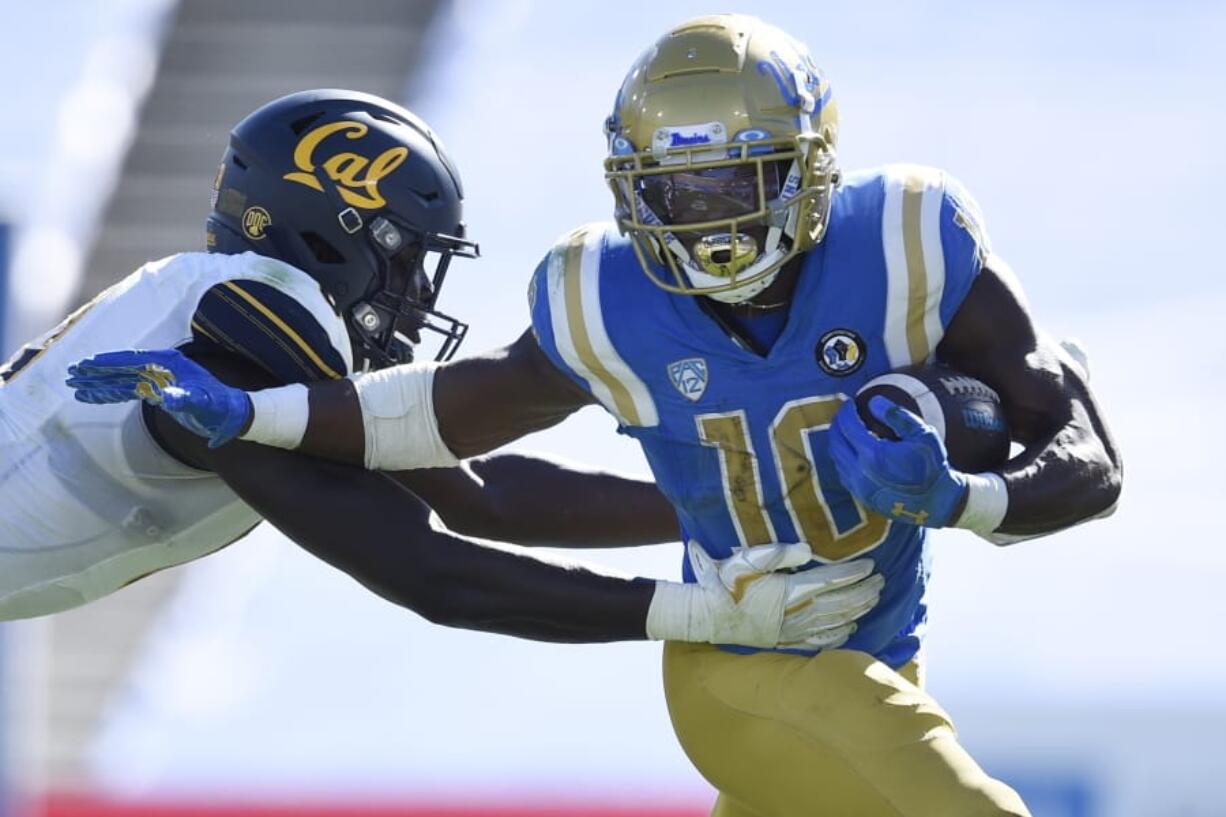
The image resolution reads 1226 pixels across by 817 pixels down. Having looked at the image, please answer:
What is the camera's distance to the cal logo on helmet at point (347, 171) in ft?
14.7

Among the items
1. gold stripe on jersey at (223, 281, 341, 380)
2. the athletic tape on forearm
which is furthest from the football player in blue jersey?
gold stripe on jersey at (223, 281, 341, 380)

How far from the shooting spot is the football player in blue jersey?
11.4ft

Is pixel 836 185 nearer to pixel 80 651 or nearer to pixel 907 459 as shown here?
pixel 907 459

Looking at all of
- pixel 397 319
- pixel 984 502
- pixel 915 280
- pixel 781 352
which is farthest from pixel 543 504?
pixel 984 502

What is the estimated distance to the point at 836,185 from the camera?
Answer: 3699 millimetres

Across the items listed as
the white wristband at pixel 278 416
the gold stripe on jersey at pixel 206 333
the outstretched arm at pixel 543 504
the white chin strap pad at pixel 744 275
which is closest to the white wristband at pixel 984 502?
the white chin strap pad at pixel 744 275

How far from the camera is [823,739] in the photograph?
11.3ft

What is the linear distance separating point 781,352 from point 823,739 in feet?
1.89

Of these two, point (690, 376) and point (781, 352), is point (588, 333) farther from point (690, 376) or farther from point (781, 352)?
point (781, 352)

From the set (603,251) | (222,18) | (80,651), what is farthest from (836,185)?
(80,651)

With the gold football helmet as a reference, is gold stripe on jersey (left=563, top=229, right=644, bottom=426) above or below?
below

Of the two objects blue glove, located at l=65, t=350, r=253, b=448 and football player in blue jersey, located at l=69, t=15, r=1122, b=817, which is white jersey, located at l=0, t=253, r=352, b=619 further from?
football player in blue jersey, located at l=69, t=15, r=1122, b=817

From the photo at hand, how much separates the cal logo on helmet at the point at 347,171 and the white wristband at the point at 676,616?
1065 millimetres

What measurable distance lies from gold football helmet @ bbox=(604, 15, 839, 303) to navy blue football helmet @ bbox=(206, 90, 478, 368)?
3.09ft
